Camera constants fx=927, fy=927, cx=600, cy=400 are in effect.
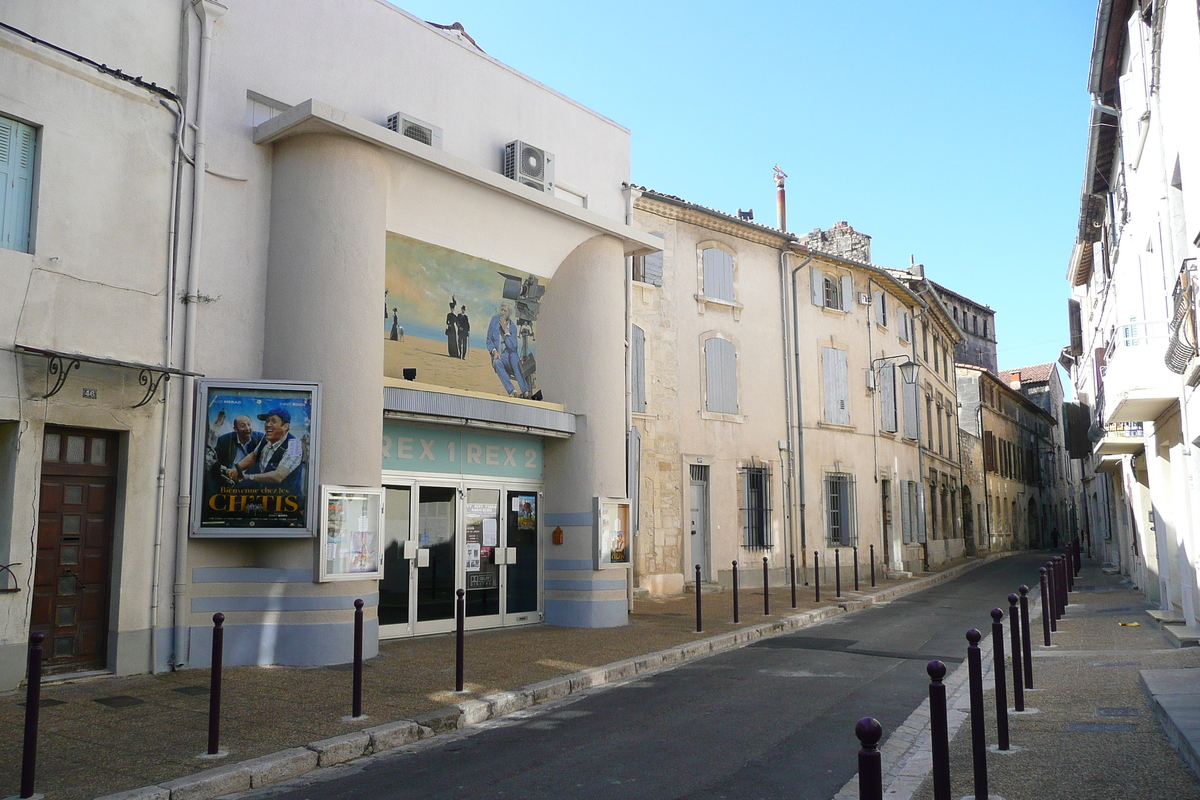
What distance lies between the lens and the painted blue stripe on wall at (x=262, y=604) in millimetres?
9250

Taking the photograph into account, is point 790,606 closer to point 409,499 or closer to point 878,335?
point 409,499

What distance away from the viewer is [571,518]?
13109 mm

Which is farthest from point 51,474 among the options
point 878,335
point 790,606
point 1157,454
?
point 878,335

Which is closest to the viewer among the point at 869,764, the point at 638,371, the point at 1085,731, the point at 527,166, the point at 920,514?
the point at 869,764

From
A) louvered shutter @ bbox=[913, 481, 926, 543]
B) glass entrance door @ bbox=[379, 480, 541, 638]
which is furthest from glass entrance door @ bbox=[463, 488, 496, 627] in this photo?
louvered shutter @ bbox=[913, 481, 926, 543]

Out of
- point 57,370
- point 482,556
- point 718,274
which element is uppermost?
point 718,274

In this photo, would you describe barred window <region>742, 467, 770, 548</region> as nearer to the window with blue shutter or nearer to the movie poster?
the movie poster

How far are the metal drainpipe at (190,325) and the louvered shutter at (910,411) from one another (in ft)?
72.5

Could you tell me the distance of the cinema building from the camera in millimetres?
8367

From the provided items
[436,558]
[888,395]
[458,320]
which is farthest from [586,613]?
[888,395]

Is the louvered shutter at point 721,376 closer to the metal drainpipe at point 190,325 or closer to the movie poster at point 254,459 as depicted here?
the movie poster at point 254,459

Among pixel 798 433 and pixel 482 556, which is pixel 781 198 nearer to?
pixel 798 433

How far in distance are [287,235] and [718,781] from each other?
24.3 ft

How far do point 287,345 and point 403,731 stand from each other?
4.77m
